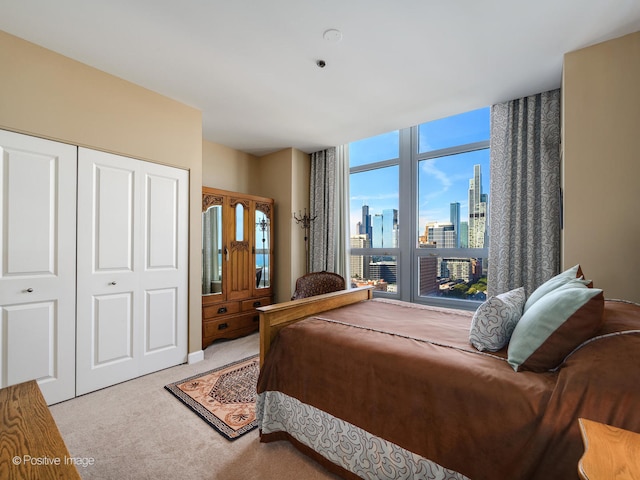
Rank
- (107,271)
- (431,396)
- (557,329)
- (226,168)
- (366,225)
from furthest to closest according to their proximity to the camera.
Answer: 1. (226,168)
2. (366,225)
3. (107,271)
4. (431,396)
5. (557,329)

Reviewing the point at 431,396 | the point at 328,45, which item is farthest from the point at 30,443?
the point at 328,45

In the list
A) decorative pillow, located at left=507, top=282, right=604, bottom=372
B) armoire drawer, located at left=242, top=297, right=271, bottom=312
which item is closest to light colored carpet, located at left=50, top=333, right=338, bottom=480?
decorative pillow, located at left=507, top=282, right=604, bottom=372

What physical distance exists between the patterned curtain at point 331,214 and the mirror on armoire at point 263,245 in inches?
26.0

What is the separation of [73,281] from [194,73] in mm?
1923

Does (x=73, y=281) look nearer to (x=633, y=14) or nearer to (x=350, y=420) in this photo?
(x=350, y=420)

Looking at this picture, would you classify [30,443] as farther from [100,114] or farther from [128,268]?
[100,114]

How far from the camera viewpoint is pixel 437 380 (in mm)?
1242

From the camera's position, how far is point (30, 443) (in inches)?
37.3

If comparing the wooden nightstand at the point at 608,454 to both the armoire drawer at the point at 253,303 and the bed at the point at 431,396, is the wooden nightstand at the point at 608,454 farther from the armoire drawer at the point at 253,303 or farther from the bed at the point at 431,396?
the armoire drawer at the point at 253,303

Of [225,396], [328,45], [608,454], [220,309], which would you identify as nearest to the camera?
[608,454]

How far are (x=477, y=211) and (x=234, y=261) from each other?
9.63ft

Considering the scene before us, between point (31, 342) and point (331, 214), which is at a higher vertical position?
point (331, 214)

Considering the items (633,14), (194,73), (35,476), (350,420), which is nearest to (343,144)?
(194,73)

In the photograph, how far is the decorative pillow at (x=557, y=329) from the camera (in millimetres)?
1093
